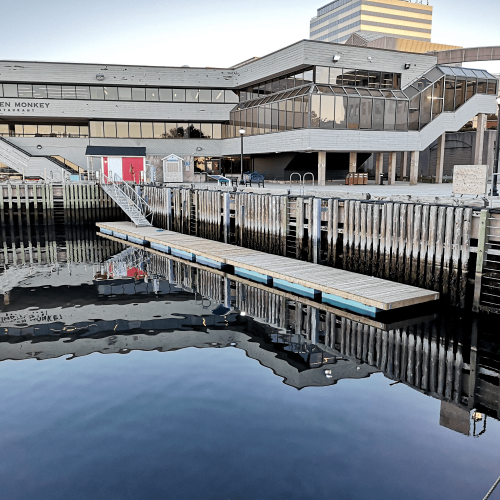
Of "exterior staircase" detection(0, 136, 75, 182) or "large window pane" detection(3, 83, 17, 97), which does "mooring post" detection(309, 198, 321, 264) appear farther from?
"large window pane" detection(3, 83, 17, 97)

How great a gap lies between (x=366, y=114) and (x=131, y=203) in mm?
18875

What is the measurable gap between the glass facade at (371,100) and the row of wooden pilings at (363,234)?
1572 centimetres

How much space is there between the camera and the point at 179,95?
54.3 metres

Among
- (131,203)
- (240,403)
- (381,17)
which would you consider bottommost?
(240,403)

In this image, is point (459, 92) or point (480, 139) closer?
point (459, 92)

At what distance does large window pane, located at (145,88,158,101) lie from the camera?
54.1m

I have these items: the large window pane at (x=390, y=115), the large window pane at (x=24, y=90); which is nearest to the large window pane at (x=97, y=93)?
the large window pane at (x=24, y=90)

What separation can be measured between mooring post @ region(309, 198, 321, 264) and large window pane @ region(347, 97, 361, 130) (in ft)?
70.8

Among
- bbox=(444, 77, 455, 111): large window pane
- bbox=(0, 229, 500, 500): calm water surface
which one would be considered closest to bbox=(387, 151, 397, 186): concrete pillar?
bbox=(444, 77, 455, 111): large window pane

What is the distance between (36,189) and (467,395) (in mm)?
35755

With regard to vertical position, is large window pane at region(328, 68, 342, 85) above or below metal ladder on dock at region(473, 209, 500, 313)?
above

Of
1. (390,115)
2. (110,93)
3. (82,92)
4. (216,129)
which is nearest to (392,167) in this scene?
(390,115)

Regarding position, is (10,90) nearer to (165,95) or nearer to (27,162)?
(27,162)

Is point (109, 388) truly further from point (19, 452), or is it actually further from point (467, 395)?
point (467, 395)
